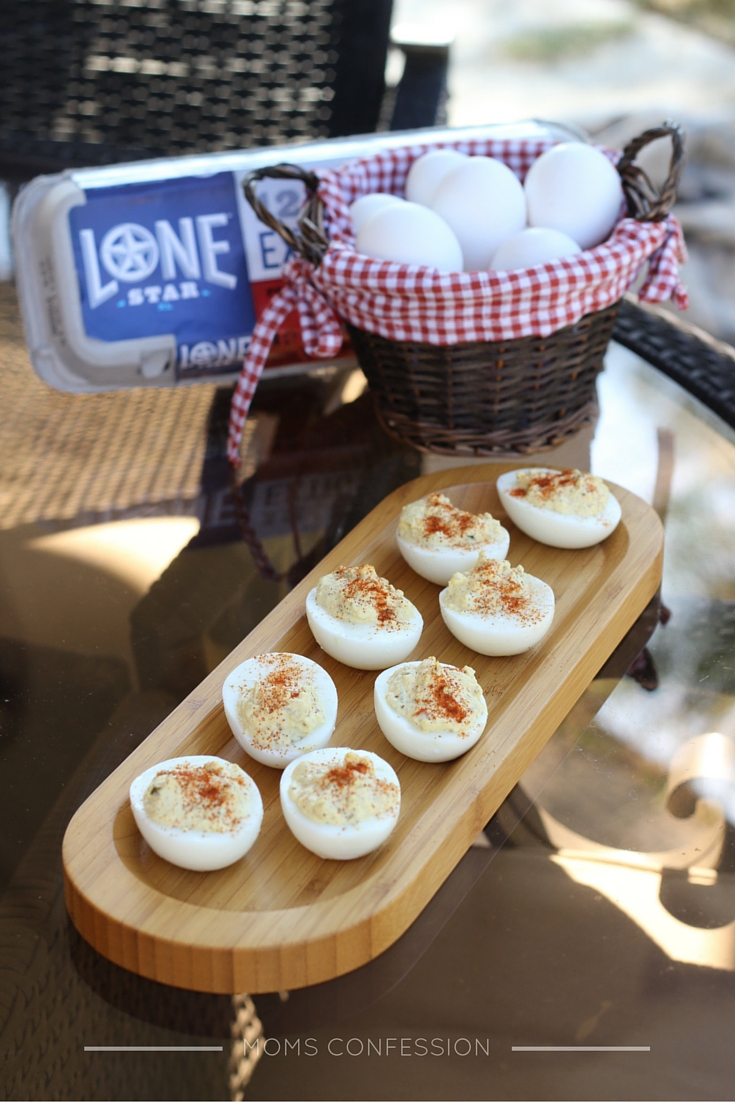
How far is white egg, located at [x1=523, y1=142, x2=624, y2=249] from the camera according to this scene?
159cm

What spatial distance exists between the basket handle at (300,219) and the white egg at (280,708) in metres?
0.66

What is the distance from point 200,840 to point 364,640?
1.13 feet

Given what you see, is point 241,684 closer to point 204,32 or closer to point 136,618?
point 136,618

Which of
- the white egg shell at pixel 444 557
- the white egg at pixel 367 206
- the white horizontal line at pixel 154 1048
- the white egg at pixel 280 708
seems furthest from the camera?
the white egg at pixel 367 206

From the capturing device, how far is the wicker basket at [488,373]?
1.53 m

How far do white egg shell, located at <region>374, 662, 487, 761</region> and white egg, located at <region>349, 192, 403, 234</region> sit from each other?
0.83 m

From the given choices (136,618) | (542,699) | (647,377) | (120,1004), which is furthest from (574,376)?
(120,1004)

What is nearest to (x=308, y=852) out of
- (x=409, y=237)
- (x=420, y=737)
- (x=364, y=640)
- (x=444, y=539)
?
(x=420, y=737)

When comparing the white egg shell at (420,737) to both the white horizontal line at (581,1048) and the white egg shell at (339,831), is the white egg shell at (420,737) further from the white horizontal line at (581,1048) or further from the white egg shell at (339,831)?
the white horizontal line at (581,1048)

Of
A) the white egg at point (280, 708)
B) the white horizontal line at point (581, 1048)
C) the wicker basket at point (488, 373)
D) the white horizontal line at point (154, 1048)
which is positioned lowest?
the white horizontal line at point (154, 1048)

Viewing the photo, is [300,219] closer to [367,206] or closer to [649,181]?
[367,206]

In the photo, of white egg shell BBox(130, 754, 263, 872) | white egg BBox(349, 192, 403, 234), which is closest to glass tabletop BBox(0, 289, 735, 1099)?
white egg shell BBox(130, 754, 263, 872)

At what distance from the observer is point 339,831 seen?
100cm

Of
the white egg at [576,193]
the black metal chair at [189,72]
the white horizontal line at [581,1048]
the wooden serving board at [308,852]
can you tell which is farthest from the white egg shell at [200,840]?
the black metal chair at [189,72]
